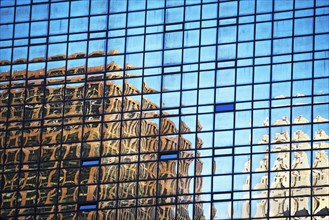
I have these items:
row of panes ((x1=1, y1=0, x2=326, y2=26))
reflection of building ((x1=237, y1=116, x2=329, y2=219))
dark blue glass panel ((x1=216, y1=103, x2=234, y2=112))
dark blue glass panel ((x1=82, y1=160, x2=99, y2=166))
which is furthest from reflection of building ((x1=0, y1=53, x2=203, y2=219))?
reflection of building ((x1=237, y1=116, x2=329, y2=219))

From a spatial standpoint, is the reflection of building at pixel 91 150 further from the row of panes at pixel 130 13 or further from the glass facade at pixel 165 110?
the row of panes at pixel 130 13

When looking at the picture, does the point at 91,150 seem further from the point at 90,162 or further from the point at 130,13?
the point at 130,13

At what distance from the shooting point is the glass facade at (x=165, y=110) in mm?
76500

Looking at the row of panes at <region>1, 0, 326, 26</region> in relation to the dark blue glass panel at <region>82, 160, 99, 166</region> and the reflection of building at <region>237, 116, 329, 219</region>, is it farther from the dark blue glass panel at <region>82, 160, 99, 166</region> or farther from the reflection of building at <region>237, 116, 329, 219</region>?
the dark blue glass panel at <region>82, 160, 99, 166</region>

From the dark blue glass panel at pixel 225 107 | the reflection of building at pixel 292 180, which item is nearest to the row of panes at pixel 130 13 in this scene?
the dark blue glass panel at pixel 225 107

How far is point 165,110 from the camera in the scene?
79.0m

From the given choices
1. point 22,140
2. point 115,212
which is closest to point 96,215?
point 115,212

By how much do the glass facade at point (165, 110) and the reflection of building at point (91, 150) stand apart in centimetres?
6

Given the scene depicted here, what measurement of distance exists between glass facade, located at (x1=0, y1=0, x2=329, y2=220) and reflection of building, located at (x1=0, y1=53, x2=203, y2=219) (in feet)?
0.18

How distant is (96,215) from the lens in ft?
258

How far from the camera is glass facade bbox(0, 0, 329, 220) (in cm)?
7650

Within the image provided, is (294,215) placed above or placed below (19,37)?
below

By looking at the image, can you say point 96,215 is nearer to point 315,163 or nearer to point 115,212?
point 115,212

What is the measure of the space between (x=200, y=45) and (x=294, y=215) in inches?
427
